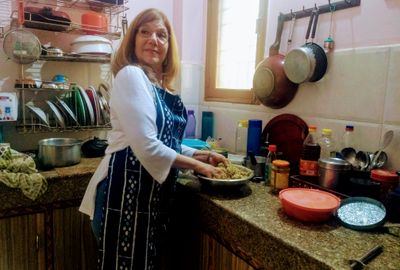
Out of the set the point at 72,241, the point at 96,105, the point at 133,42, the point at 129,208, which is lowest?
the point at 72,241

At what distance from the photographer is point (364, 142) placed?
3.79 feet

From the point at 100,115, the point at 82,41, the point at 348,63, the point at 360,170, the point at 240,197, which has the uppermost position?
the point at 82,41

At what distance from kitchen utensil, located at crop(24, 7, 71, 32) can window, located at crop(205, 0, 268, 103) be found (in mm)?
880

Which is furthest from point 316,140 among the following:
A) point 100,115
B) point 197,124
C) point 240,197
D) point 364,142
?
point 100,115

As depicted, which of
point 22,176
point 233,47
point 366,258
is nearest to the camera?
point 366,258

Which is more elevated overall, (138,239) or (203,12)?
(203,12)

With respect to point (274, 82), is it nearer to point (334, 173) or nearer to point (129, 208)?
point (334, 173)

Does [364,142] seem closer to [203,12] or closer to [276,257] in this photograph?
[276,257]

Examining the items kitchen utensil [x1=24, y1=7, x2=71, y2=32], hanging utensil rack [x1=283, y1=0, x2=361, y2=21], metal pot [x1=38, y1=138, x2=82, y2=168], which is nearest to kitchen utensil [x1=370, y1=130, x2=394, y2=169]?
hanging utensil rack [x1=283, y1=0, x2=361, y2=21]

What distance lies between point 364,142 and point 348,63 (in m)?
0.31

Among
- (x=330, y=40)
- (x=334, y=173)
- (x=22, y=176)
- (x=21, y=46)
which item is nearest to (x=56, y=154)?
(x=22, y=176)

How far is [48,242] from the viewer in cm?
131

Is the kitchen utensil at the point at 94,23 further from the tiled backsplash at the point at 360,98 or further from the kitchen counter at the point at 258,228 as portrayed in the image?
the tiled backsplash at the point at 360,98

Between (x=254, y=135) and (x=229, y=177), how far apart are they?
0.46 metres
